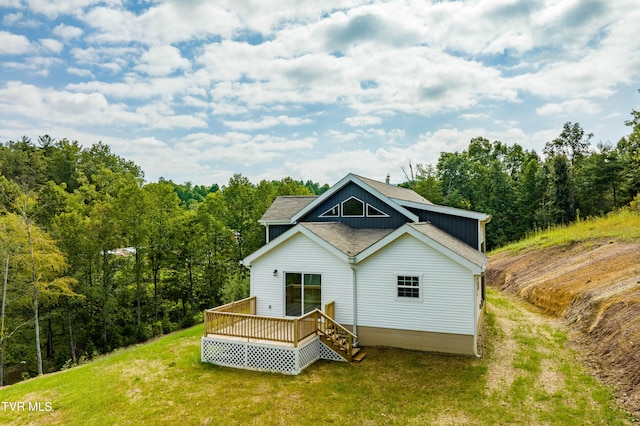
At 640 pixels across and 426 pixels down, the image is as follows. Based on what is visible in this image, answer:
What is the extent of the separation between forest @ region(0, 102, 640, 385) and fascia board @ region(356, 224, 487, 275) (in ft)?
41.7

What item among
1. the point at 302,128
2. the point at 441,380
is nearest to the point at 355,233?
the point at 441,380

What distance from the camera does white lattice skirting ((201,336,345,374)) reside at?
34.7 feet

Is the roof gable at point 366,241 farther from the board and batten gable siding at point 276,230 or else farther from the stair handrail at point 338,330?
the board and batten gable siding at point 276,230

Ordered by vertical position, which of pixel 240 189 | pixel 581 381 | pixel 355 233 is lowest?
pixel 581 381

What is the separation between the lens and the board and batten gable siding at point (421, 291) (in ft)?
36.9

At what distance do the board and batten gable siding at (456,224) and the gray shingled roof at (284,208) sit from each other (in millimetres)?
5669

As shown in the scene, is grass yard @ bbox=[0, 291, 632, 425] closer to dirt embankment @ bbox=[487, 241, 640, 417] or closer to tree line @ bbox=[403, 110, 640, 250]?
dirt embankment @ bbox=[487, 241, 640, 417]

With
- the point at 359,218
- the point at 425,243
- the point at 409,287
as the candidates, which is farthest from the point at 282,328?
the point at 359,218

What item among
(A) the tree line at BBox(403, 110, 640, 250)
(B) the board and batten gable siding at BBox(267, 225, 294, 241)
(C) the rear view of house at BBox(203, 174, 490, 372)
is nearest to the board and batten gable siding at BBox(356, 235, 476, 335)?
(C) the rear view of house at BBox(203, 174, 490, 372)

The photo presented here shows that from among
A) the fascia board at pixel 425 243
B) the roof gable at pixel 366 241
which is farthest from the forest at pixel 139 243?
the fascia board at pixel 425 243

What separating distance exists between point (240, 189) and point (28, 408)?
2225cm

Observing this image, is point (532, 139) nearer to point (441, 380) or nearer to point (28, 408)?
point (441, 380)

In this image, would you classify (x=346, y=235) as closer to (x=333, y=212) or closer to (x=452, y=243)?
(x=333, y=212)

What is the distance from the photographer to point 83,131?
27469mm
